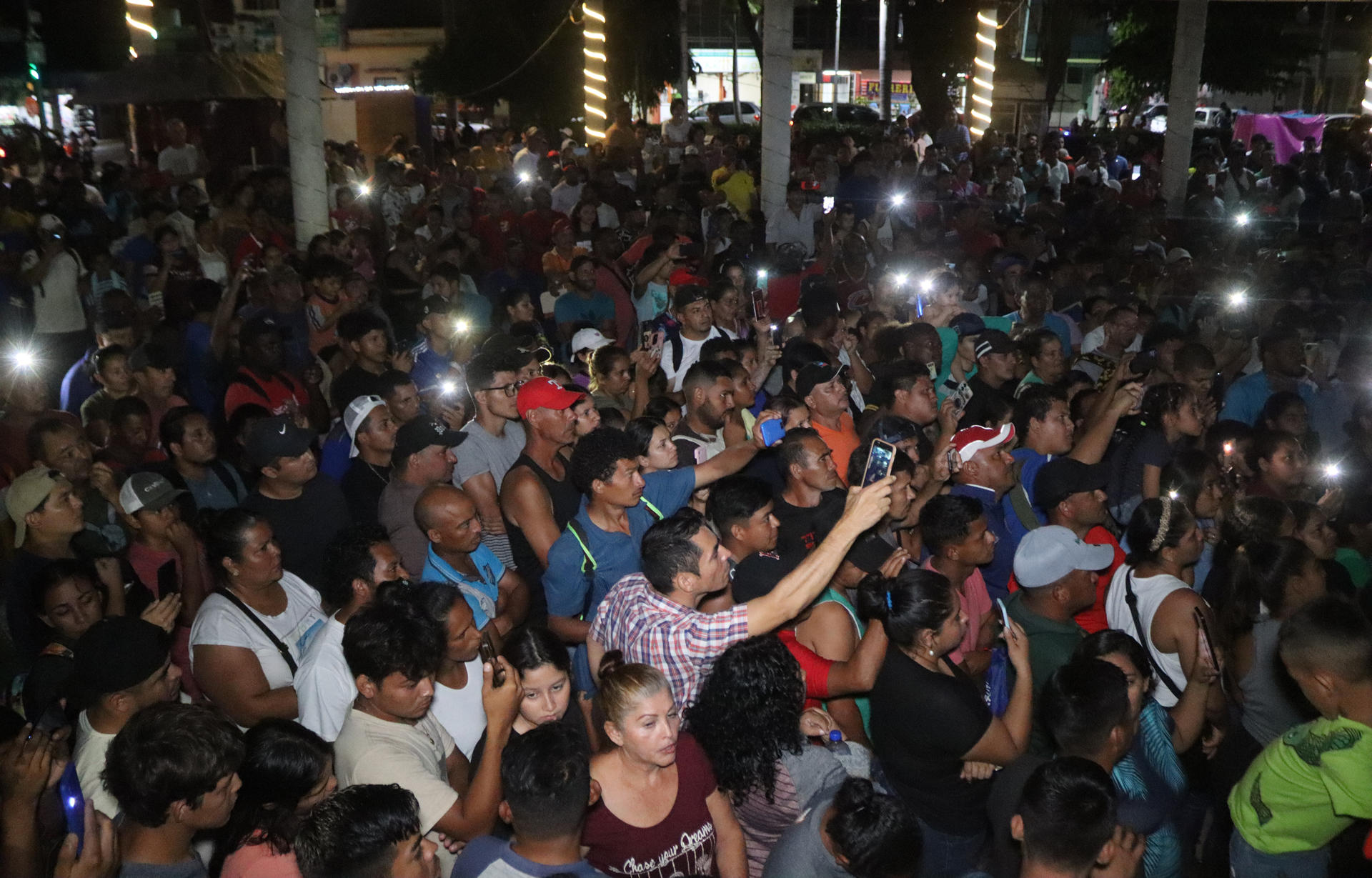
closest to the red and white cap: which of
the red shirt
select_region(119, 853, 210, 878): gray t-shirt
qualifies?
the red shirt

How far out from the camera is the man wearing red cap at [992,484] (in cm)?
504

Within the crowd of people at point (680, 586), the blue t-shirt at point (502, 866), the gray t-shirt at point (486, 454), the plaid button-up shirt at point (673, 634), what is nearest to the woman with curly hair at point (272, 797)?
the crowd of people at point (680, 586)

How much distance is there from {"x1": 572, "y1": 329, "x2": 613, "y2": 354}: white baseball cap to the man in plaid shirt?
11.3ft

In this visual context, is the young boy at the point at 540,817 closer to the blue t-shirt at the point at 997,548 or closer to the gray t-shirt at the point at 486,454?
the gray t-shirt at the point at 486,454

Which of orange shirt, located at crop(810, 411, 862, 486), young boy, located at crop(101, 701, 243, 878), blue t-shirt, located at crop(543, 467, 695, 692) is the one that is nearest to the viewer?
young boy, located at crop(101, 701, 243, 878)

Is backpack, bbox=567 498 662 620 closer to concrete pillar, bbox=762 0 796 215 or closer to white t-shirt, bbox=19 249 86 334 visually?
white t-shirt, bbox=19 249 86 334

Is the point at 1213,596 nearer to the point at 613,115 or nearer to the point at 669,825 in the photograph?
the point at 669,825

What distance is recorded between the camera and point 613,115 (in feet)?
92.5

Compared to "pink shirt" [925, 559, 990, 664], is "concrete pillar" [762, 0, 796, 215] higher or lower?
higher

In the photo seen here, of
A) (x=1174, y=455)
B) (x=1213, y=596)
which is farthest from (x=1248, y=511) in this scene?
(x=1174, y=455)

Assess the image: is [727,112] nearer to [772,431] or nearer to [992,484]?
[772,431]

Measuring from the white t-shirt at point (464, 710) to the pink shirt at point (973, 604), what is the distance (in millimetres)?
1718

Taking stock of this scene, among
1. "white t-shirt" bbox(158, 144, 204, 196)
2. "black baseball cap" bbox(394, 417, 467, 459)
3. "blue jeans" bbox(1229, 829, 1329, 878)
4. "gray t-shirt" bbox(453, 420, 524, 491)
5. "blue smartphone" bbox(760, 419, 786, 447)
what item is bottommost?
"blue jeans" bbox(1229, 829, 1329, 878)

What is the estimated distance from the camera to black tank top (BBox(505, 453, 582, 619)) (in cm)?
484
